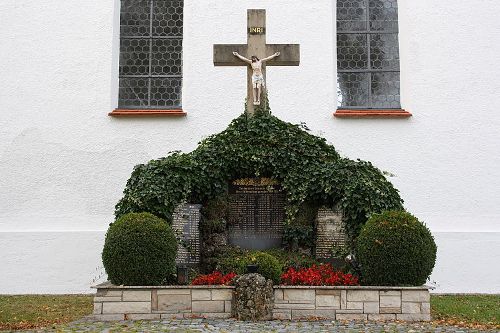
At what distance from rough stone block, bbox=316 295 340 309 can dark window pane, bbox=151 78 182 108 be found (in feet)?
20.8

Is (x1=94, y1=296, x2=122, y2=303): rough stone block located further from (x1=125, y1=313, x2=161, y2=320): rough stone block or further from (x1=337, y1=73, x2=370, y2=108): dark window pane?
A: (x1=337, y1=73, x2=370, y2=108): dark window pane

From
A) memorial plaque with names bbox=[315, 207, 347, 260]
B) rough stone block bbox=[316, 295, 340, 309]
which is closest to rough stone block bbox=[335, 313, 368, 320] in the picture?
rough stone block bbox=[316, 295, 340, 309]

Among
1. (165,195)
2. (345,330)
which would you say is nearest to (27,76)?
(165,195)

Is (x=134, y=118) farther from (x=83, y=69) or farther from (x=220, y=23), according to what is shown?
(x=220, y=23)

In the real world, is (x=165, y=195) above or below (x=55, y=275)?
above

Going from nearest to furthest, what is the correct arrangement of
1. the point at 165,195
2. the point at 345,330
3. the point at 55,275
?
the point at 345,330 < the point at 165,195 < the point at 55,275

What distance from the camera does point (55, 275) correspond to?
11797mm

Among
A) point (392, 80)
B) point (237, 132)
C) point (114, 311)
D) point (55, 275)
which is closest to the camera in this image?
point (114, 311)

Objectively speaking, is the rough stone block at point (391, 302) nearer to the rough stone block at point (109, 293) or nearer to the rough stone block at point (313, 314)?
the rough stone block at point (313, 314)

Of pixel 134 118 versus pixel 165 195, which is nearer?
pixel 165 195

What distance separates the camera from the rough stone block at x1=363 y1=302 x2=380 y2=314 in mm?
7698

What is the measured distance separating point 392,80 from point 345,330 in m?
7.31

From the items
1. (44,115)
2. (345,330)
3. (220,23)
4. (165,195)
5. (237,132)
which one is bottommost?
(345,330)

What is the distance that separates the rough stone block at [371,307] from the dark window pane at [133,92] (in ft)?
22.7
